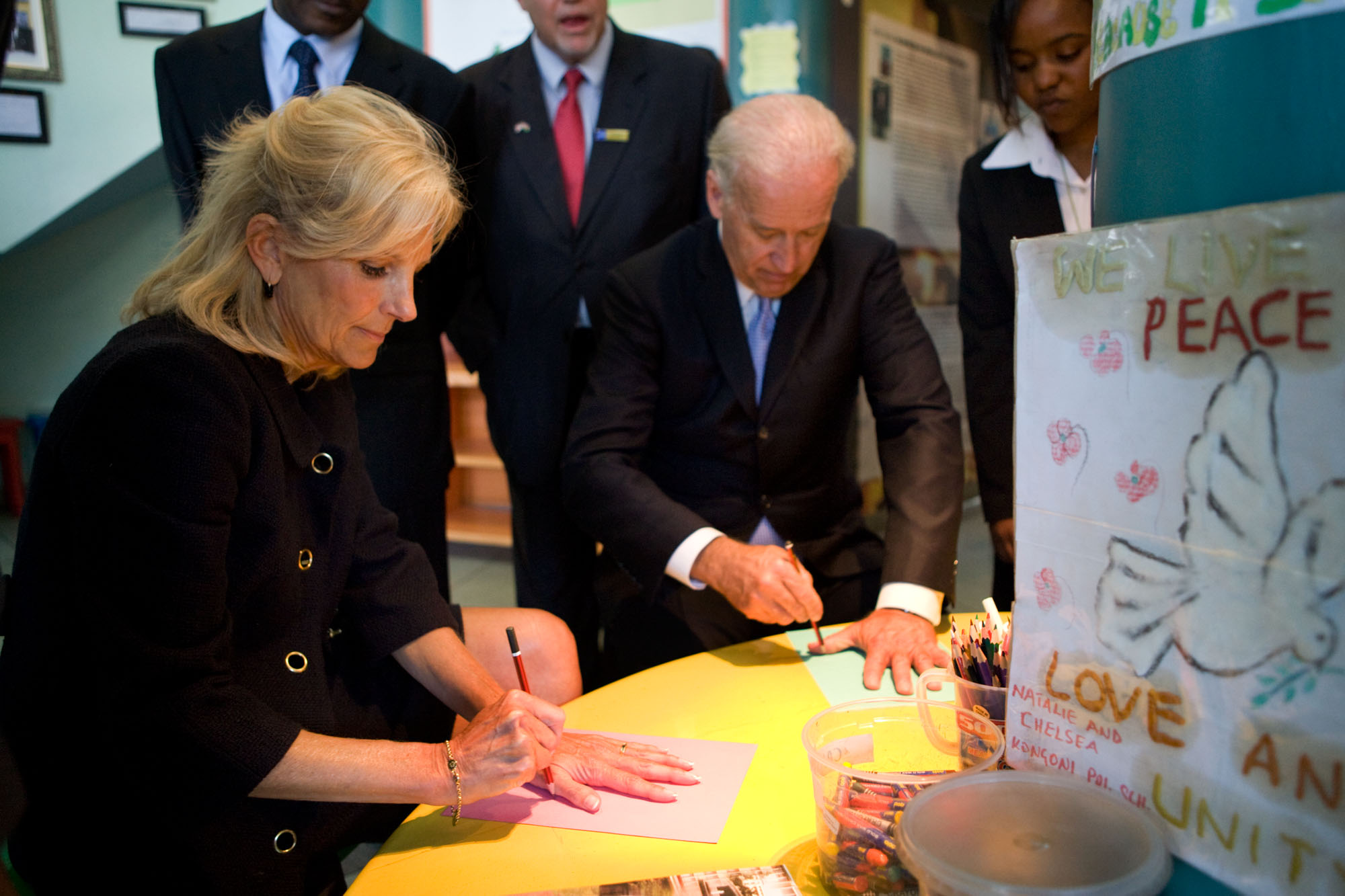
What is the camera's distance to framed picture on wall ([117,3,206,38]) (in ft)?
9.62

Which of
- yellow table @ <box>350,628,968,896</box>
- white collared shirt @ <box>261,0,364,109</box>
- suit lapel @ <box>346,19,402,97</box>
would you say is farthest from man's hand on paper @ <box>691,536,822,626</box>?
white collared shirt @ <box>261,0,364,109</box>

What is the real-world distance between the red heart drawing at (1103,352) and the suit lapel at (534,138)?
199 centimetres

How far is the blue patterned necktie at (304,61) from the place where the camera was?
2.35 m

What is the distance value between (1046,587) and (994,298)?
160 centimetres

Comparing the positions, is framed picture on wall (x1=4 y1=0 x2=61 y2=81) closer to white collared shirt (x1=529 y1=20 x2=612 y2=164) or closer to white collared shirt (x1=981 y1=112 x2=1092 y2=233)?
white collared shirt (x1=529 y1=20 x2=612 y2=164)

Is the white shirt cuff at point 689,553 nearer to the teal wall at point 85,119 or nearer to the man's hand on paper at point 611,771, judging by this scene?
the man's hand on paper at point 611,771

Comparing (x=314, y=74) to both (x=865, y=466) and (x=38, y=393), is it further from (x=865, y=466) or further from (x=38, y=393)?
(x=865, y=466)

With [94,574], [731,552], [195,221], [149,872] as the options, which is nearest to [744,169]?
[731,552]

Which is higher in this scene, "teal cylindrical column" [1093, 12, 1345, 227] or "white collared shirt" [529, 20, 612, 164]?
"white collared shirt" [529, 20, 612, 164]

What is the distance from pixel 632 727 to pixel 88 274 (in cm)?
216

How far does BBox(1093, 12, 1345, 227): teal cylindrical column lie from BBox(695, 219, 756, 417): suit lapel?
1.29 metres

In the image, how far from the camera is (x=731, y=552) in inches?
65.6

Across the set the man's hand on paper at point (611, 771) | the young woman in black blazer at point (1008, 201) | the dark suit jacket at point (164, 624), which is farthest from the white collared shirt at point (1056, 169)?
the dark suit jacket at point (164, 624)

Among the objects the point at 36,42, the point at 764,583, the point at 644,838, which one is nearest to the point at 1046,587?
the point at 644,838
